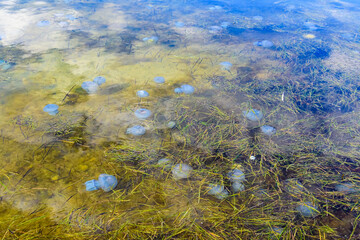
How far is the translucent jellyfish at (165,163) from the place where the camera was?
6.75 ft

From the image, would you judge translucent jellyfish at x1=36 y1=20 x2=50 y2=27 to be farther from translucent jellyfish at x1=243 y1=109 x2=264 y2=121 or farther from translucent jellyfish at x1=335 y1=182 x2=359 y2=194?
translucent jellyfish at x1=335 y1=182 x2=359 y2=194

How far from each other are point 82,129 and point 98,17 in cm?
333

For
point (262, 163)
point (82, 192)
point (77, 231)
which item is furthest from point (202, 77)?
point (77, 231)

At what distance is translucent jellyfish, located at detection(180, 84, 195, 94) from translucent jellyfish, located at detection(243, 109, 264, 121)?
70 cm

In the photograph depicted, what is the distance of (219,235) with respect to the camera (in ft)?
5.34

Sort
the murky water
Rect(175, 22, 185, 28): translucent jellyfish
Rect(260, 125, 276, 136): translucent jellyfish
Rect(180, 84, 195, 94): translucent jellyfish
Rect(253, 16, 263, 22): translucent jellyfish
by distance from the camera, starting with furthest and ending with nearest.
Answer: Rect(253, 16, 263, 22): translucent jellyfish, Rect(175, 22, 185, 28): translucent jellyfish, Rect(180, 84, 195, 94): translucent jellyfish, Rect(260, 125, 276, 136): translucent jellyfish, the murky water

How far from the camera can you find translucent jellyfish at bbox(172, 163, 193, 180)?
1989 millimetres

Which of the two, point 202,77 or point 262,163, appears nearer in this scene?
point 262,163

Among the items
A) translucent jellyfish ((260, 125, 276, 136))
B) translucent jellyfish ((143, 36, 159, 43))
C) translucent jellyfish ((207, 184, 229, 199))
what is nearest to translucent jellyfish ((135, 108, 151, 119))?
translucent jellyfish ((207, 184, 229, 199))

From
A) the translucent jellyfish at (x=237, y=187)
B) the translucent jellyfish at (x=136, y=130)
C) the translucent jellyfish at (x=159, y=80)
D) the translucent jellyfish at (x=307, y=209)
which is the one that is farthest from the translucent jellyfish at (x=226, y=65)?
the translucent jellyfish at (x=307, y=209)

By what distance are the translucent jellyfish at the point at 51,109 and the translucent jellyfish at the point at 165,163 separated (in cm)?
126

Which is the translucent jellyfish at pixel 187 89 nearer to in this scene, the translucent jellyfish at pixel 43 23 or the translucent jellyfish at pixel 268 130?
the translucent jellyfish at pixel 268 130

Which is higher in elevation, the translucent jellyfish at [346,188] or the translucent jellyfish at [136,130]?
the translucent jellyfish at [136,130]

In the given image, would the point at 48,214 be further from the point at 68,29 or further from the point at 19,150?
the point at 68,29
